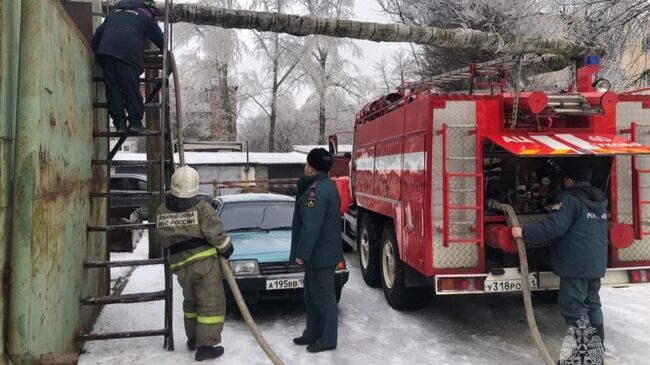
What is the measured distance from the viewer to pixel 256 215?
705 centimetres

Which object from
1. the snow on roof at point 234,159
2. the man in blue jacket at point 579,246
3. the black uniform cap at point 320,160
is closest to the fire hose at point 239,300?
the black uniform cap at point 320,160

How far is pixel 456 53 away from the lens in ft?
57.4

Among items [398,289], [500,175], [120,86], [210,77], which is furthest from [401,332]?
[210,77]

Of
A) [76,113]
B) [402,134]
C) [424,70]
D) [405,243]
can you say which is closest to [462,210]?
[405,243]

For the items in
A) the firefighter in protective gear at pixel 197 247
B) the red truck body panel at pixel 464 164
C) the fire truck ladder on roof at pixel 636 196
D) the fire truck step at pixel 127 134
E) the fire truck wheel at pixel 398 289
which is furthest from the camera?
the fire truck wheel at pixel 398 289

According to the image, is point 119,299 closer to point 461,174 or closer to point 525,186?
point 461,174

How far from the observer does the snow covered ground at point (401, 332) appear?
15.3 ft

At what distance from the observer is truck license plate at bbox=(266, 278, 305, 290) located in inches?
214

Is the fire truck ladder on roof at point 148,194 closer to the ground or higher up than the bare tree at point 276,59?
closer to the ground

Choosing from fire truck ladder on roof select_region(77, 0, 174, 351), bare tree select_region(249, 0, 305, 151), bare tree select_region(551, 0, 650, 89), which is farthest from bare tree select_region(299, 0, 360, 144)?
fire truck ladder on roof select_region(77, 0, 174, 351)

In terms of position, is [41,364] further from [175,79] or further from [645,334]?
[645,334]

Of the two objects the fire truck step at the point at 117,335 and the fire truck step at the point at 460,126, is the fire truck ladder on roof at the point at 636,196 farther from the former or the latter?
the fire truck step at the point at 117,335

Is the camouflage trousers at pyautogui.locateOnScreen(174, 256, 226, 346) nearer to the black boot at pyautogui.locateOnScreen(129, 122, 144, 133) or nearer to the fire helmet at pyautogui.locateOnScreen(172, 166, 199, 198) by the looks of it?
the fire helmet at pyautogui.locateOnScreen(172, 166, 199, 198)

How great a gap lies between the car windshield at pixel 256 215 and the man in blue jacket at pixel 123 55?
2298 mm
